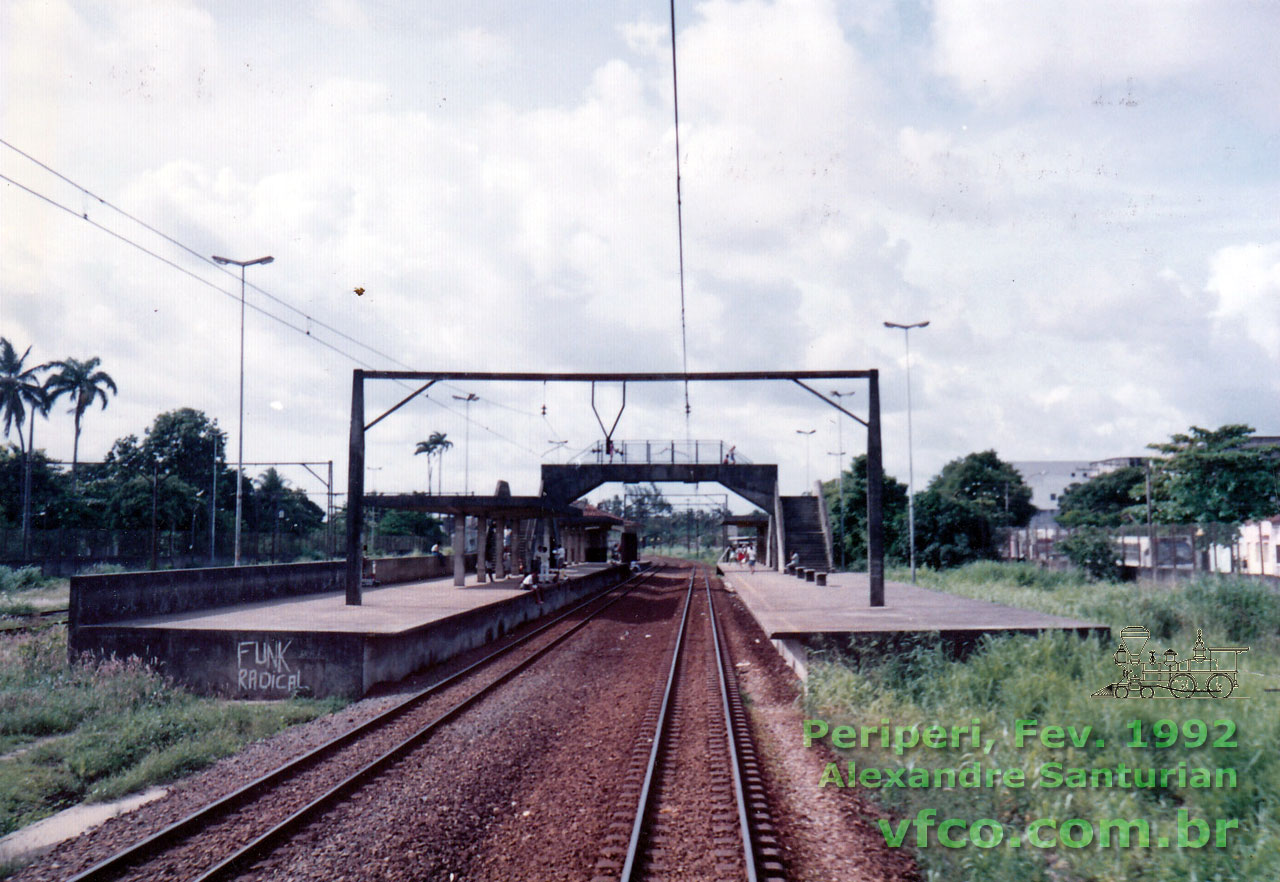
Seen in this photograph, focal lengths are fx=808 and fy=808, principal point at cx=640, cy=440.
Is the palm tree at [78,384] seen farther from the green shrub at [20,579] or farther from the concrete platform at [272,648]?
the concrete platform at [272,648]

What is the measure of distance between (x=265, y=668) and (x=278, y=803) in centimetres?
605

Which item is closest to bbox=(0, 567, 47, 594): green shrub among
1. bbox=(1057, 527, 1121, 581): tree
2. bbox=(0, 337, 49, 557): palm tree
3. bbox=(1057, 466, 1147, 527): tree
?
bbox=(0, 337, 49, 557): palm tree

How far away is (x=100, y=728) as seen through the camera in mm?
9586

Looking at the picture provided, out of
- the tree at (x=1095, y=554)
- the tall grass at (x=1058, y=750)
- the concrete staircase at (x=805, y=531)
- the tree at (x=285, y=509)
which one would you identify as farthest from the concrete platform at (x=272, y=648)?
the tree at (x=285, y=509)

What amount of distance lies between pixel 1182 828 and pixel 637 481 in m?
30.4

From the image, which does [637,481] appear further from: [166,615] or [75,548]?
[75,548]

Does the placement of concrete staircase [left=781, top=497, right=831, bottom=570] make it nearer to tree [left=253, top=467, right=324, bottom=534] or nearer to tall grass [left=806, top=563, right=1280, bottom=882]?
tall grass [left=806, top=563, right=1280, bottom=882]

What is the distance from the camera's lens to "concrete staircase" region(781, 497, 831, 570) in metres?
35.8

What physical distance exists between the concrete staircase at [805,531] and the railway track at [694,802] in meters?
24.4

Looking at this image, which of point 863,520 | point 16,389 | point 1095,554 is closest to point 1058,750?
point 1095,554

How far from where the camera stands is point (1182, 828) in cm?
568

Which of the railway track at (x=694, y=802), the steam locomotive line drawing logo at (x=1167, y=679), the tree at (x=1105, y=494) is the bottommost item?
the railway track at (x=694, y=802)

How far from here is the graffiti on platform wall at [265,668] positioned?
40.7 feet

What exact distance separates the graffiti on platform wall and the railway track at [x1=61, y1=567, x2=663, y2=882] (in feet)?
7.52
